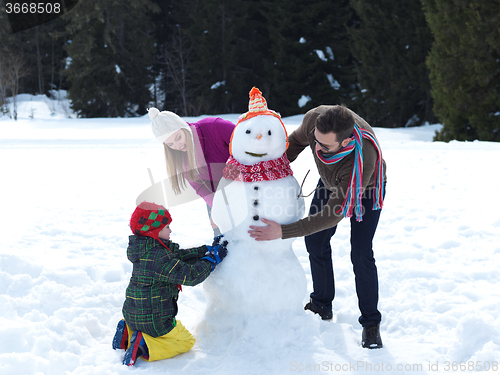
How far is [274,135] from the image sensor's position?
261 centimetres

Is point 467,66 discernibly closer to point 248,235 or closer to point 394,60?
point 394,60

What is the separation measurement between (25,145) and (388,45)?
10.9 m

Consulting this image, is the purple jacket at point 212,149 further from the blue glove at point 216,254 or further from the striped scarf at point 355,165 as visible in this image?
the striped scarf at point 355,165

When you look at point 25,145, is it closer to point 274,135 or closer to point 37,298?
point 37,298

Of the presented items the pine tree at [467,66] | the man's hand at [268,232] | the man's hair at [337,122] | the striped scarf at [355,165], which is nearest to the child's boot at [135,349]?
the man's hand at [268,232]

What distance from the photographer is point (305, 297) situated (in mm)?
3135

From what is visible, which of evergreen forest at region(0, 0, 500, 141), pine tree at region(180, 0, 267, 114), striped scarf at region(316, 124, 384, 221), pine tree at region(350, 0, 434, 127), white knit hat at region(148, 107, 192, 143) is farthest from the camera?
pine tree at region(180, 0, 267, 114)

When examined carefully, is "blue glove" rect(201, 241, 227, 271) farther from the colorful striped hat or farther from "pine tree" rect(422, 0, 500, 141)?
"pine tree" rect(422, 0, 500, 141)

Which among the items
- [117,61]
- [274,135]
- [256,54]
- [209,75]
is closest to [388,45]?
[256,54]

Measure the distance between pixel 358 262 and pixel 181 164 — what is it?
1.31 m

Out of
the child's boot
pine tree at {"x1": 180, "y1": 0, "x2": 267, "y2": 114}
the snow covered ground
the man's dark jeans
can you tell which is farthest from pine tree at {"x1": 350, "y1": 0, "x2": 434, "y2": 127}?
the child's boot

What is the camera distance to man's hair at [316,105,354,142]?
220 centimetres

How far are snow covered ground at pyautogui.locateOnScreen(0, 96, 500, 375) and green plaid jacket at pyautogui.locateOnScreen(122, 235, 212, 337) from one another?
232 mm

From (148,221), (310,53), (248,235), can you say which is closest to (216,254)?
(248,235)
